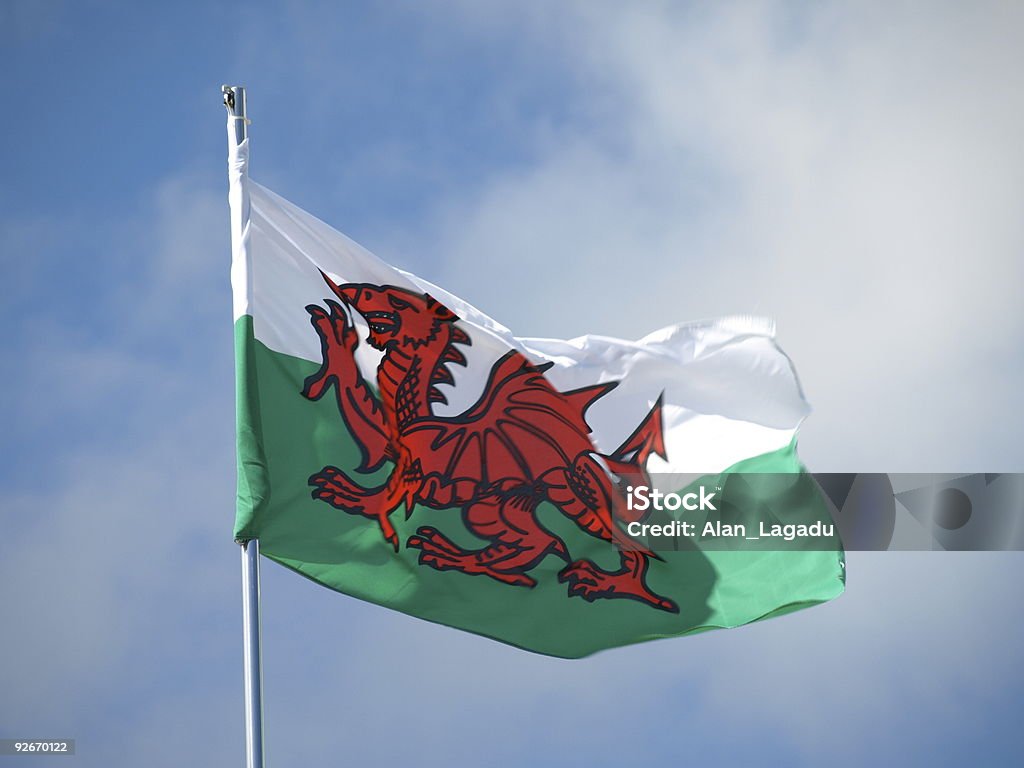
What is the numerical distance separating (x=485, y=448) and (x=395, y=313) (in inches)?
73.5

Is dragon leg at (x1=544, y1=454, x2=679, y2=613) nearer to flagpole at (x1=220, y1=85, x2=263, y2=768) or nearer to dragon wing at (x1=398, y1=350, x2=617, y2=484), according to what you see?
dragon wing at (x1=398, y1=350, x2=617, y2=484)

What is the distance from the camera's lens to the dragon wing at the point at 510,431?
17.0 m

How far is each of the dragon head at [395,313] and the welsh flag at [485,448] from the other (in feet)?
0.08

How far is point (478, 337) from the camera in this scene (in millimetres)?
17891

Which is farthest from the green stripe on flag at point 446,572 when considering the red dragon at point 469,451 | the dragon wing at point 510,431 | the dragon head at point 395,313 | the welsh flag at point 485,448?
the dragon head at point 395,313

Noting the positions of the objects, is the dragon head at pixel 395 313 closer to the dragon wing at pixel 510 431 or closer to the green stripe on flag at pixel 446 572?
the dragon wing at pixel 510 431

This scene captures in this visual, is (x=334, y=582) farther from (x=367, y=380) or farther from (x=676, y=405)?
(x=676, y=405)

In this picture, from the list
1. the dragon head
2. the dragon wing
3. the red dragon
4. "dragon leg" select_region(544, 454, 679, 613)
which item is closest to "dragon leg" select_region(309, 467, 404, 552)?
the red dragon

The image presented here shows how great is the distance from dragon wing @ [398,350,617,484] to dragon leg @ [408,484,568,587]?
276 millimetres

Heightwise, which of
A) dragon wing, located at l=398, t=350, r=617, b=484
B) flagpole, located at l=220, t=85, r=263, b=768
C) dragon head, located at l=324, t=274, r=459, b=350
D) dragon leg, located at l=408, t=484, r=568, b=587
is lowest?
flagpole, located at l=220, t=85, r=263, b=768

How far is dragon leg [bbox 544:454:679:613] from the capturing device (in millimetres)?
17250

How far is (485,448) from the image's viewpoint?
17391 mm

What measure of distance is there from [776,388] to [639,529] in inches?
95.6

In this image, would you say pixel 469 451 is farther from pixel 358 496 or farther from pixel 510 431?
pixel 358 496
